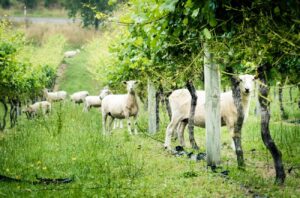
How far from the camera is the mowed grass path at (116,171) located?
8023 millimetres

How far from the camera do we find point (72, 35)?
275 feet

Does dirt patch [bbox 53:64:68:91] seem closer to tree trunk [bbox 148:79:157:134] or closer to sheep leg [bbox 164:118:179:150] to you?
tree trunk [bbox 148:79:157:134]

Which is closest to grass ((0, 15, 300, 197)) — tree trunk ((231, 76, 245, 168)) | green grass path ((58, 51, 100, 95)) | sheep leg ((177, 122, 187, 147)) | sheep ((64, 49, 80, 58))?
tree trunk ((231, 76, 245, 168))

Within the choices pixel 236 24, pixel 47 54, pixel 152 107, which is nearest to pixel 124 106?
pixel 152 107

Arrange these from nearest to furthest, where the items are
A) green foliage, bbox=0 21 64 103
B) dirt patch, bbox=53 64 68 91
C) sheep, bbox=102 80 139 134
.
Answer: sheep, bbox=102 80 139 134
green foliage, bbox=0 21 64 103
dirt patch, bbox=53 64 68 91

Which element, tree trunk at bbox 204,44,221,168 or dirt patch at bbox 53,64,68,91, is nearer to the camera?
tree trunk at bbox 204,44,221,168

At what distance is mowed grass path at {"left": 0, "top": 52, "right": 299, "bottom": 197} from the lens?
316 inches

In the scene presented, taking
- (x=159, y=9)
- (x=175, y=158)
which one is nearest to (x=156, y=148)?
(x=175, y=158)

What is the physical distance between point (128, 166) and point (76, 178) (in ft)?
4.22

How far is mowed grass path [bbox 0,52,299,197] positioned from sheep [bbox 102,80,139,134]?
3794 mm

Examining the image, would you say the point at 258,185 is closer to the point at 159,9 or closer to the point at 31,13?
the point at 159,9

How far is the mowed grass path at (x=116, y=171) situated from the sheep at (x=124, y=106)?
12.4 feet

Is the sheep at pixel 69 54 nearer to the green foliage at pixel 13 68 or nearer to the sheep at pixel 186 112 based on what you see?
the green foliage at pixel 13 68

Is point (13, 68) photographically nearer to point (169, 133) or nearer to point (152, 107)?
point (152, 107)
